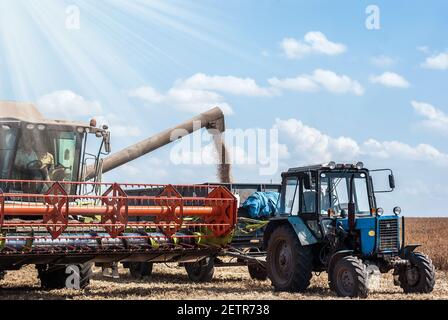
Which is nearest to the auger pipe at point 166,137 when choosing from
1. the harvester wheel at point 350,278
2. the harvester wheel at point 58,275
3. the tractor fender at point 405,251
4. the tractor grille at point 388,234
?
the harvester wheel at point 58,275

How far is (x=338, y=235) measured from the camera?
9.98 m

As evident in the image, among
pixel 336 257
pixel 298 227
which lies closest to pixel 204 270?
pixel 298 227

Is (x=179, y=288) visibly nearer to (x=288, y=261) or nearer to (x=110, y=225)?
(x=288, y=261)

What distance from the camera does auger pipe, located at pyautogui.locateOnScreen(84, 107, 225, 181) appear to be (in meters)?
19.9

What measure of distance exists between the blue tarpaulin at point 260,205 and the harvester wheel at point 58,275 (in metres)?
3.29

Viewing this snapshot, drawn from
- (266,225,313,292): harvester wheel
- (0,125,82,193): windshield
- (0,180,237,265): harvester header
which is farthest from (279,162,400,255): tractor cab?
(0,125,82,193): windshield

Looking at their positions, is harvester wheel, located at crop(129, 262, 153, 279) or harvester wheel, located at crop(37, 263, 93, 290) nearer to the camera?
harvester wheel, located at crop(37, 263, 93, 290)

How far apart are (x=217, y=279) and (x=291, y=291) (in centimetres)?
278

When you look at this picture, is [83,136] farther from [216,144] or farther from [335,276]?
[216,144]

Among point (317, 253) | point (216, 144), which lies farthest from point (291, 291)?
point (216, 144)

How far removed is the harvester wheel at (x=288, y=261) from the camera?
10094 millimetres

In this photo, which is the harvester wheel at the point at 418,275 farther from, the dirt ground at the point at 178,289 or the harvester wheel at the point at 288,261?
the harvester wheel at the point at 288,261

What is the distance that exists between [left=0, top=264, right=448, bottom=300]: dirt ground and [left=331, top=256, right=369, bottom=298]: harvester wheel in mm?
207

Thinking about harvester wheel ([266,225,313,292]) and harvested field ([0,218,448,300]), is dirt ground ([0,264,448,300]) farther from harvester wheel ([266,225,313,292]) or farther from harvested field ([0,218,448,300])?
harvester wheel ([266,225,313,292])
